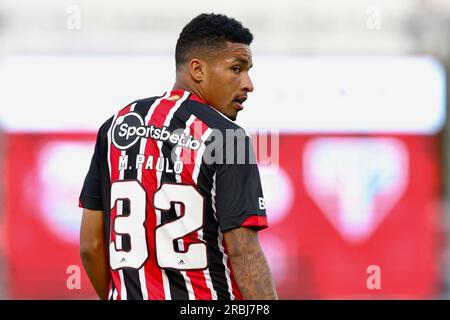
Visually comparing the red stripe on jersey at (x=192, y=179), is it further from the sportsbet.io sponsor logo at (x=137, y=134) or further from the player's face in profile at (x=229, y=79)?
the player's face in profile at (x=229, y=79)

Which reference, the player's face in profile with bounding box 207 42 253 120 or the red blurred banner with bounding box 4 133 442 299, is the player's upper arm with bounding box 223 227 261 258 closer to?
the player's face in profile with bounding box 207 42 253 120

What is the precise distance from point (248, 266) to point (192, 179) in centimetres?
41

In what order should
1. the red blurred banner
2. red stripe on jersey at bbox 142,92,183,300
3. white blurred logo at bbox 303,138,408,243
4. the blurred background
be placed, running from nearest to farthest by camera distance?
red stripe on jersey at bbox 142,92,183,300, the blurred background, the red blurred banner, white blurred logo at bbox 303,138,408,243

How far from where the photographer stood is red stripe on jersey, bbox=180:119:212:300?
142 inches

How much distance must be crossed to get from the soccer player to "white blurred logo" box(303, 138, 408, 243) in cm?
875

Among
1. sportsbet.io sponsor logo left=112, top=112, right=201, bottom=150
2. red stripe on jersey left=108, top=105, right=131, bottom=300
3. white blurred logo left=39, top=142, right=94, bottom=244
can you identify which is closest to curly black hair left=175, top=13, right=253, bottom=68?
sportsbet.io sponsor logo left=112, top=112, right=201, bottom=150

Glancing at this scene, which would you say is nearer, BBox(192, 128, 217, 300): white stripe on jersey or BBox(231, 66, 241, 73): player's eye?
BBox(192, 128, 217, 300): white stripe on jersey

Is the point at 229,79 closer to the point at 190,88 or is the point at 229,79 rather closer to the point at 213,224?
the point at 190,88

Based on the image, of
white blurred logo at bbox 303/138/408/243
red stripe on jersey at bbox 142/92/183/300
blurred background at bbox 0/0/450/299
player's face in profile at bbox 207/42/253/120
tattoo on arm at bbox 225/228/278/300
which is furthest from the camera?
white blurred logo at bbox 303/138/408/243

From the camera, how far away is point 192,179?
3.60 metres

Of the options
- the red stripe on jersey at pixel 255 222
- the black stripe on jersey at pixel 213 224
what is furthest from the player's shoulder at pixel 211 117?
the red stripe on jersey at pixel 255 222

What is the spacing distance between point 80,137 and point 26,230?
1491 mm

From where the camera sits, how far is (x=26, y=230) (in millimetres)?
12539

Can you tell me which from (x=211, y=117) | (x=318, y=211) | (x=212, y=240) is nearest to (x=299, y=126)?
(x=318, y=211)
